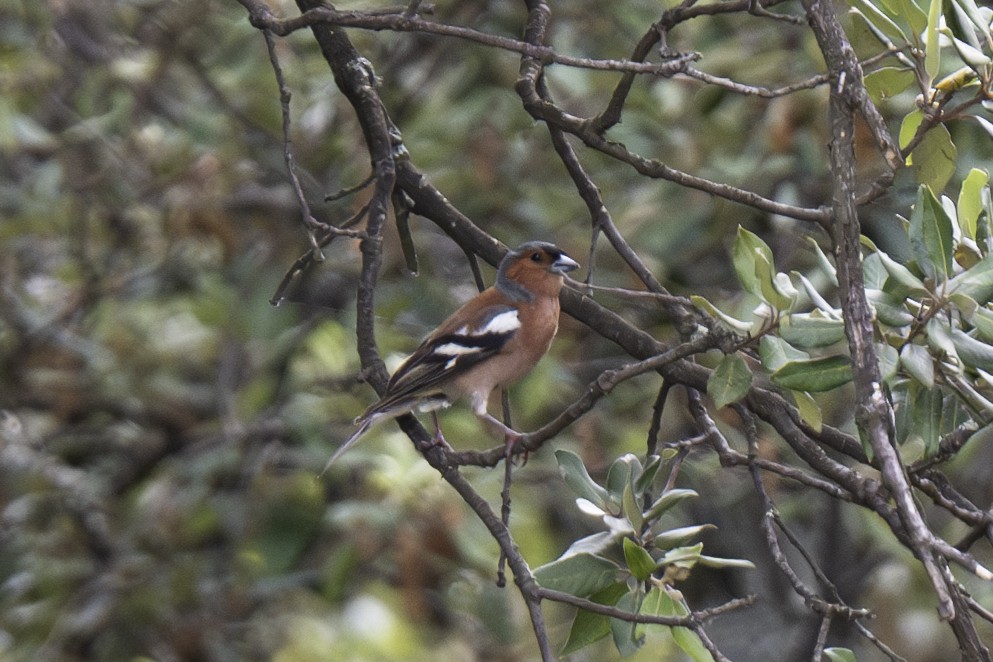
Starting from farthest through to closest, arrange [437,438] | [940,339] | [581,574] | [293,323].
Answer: [293,323] → [437,438] → [581,574] → [940,339]

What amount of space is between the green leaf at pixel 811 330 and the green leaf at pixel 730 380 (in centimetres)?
13

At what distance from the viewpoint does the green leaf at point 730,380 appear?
2.51m

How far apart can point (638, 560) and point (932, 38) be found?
1.23 meters

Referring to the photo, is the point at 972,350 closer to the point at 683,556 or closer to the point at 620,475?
the point at 683,556

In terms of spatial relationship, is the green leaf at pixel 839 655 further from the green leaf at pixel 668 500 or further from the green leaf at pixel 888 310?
the green leaf at pixel 888 310

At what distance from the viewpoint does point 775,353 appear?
8.11 feet

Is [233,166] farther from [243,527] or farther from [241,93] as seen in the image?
[243,527]

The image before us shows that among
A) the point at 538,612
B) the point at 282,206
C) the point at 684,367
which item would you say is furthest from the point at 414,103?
the point at 538,612

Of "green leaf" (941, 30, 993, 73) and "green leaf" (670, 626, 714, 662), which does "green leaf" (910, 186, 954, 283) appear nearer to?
"green leaf" (941, 30, 993, 73)

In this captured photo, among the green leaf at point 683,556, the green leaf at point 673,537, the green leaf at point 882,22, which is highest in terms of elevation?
the green leaf at point 882,22

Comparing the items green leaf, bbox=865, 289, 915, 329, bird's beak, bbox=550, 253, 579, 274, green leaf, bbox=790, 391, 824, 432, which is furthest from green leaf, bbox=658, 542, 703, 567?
bird's beak, bbox=550, 253, 579, 274

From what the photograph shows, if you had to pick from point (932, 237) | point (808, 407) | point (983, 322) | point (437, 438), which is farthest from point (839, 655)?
point (437, 438)

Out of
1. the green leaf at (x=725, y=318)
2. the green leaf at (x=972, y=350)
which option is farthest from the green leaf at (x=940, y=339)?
the green leaf at (x=725, y=318)

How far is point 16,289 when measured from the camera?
19.7 feet
